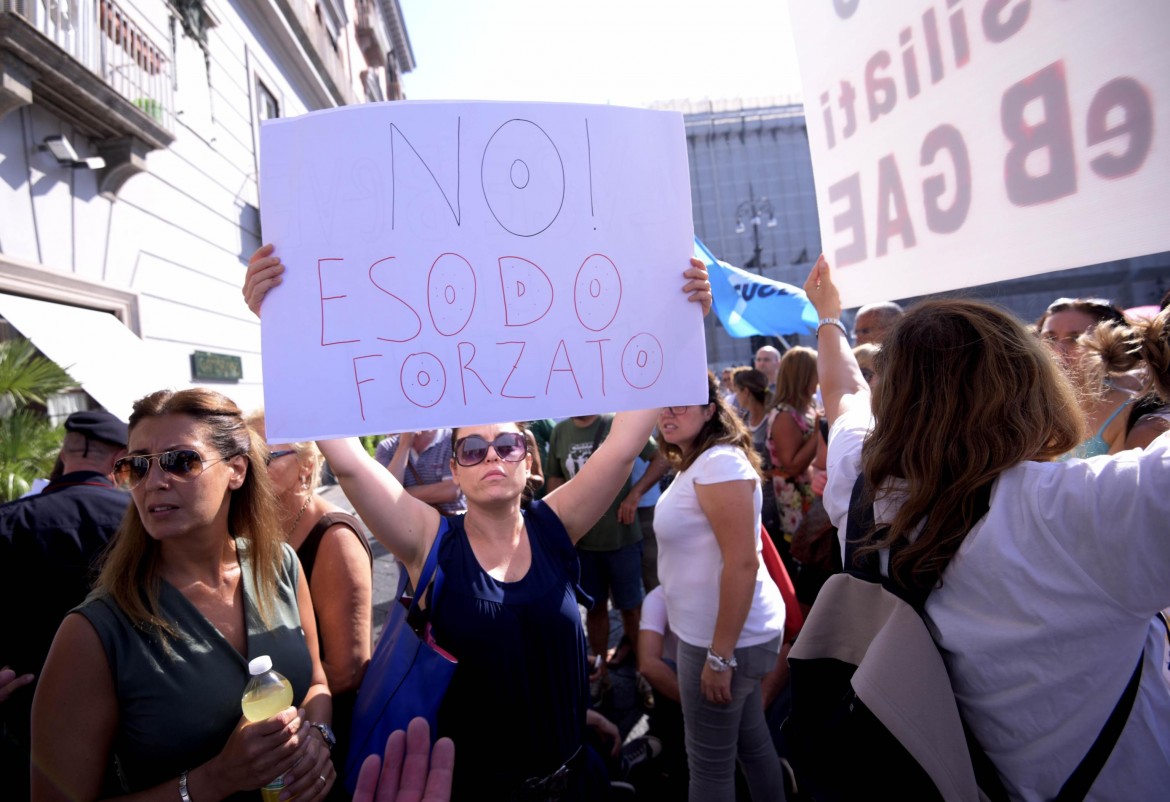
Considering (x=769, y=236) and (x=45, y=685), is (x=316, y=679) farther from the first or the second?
(x=769, y=236)

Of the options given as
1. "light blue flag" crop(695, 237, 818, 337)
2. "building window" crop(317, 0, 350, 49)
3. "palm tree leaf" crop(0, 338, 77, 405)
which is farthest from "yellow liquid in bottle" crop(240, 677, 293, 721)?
"building window" crop(317, 0, 350, 49)

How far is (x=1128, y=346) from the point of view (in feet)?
6.33

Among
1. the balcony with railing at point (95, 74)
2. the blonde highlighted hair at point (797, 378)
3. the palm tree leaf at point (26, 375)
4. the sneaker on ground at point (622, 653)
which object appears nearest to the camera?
the palm tree leaf at point (26, 375)

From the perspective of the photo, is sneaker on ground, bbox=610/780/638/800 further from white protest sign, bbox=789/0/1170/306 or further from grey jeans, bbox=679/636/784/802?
white protest sign, bbox=789/0/1170/306

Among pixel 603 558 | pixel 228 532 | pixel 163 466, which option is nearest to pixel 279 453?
pixel 228 532

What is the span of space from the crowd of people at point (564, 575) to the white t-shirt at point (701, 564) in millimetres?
10

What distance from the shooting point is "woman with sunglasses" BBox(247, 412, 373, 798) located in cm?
196

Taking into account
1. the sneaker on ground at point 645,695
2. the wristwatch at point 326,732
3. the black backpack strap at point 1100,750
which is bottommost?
the sneaker on ground at point 645,695

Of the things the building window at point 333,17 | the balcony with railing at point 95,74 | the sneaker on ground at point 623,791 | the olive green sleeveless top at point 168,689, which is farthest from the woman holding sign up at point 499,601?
the building window at point 333,17

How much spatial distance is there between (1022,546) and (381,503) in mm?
1438

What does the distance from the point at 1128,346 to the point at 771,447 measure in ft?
7.67

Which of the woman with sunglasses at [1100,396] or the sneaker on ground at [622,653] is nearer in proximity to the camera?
the woman with sunglasses at [1100,396]

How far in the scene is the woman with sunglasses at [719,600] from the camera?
2312 millimetres

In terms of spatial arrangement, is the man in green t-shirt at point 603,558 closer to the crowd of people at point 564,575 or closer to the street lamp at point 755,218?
the crowd of people at point 564,575
